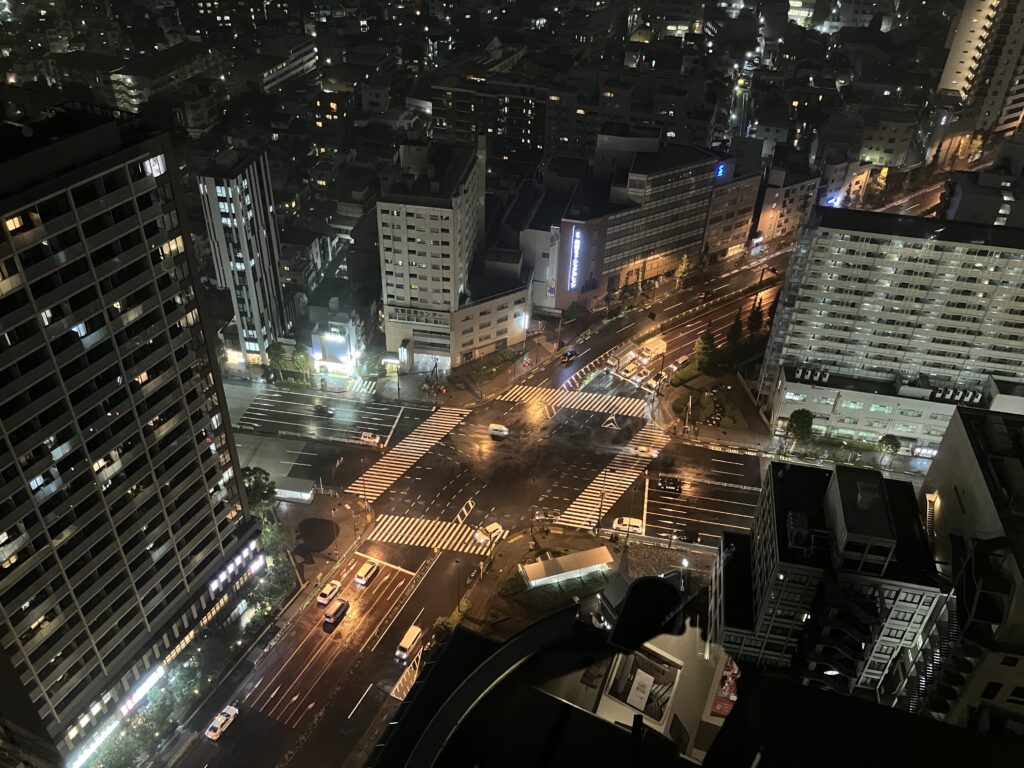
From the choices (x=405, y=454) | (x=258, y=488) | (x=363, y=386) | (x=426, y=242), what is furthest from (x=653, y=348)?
(x=258, y=488)

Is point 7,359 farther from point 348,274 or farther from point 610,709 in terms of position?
point 348,274

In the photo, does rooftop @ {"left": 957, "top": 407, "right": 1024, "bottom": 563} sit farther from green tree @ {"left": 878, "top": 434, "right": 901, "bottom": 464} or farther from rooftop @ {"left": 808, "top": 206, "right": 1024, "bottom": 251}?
green tree @ {"left": 878, "top": 434, "right": 901, "bottom": 464}

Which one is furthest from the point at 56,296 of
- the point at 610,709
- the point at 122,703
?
the point at 610,709

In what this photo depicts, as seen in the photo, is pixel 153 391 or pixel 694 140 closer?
pixel 153 391

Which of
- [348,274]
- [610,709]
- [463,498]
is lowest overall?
[463,498]

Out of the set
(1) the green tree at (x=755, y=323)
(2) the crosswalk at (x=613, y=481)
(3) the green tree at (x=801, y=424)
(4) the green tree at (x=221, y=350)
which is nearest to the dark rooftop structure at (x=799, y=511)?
(2) the crosswalk at (x=613, y=481)

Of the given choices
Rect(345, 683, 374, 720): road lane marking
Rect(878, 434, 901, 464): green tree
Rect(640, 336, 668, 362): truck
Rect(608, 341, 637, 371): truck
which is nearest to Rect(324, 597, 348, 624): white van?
Rect(345, 683, 374, 720): road lane marking
